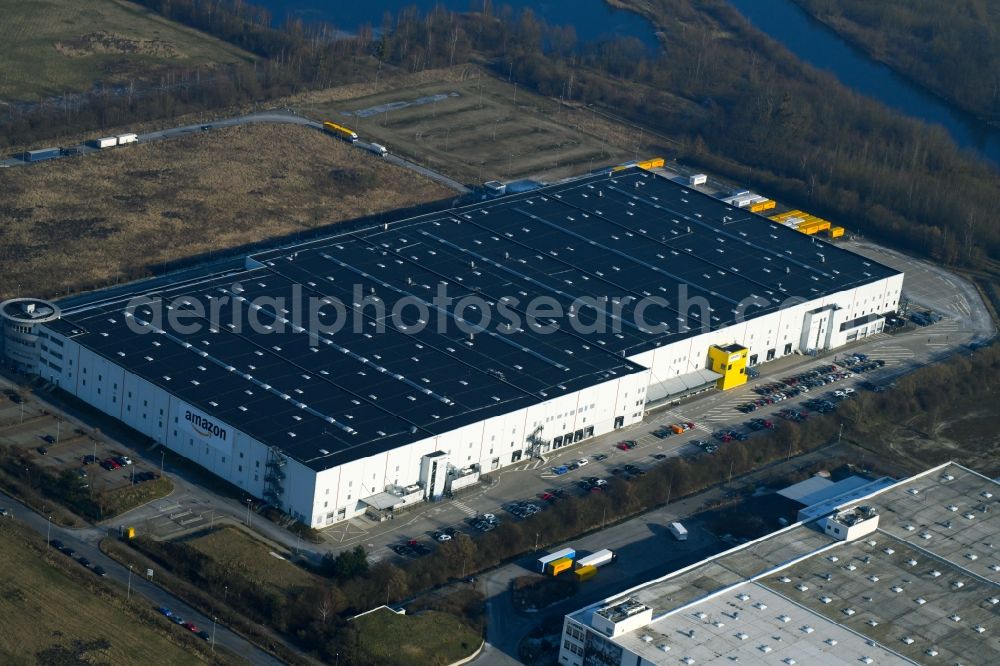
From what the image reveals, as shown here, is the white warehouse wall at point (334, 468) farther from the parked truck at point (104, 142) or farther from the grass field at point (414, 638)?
the parked truck at point (104, 142)

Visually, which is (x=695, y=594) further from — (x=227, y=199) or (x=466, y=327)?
(x=227, y=199)

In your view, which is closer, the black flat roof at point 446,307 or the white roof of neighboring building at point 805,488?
the black flat roof at point 446,307

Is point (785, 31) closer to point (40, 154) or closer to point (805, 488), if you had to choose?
point (40, 154)

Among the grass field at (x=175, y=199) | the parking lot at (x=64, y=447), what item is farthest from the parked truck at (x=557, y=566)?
the grass field at (x=175, y=199)

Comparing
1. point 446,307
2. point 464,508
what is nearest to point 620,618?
point 464,508

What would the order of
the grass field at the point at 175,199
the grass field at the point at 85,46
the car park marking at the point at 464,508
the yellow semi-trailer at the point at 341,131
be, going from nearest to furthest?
the car park marking at the point at 464,508 → the grass field at the point at 175,199 → the yellow semi-trailer at the point at 341,131 → the grass field at the point at 85,46

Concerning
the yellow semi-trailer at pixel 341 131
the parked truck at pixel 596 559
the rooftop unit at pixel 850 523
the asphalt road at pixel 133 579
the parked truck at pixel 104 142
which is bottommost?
the asphalt road at pixel 133 579

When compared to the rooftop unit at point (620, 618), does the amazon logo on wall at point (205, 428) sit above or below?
below

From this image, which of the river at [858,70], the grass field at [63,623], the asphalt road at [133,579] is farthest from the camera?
the river at [858,70]
